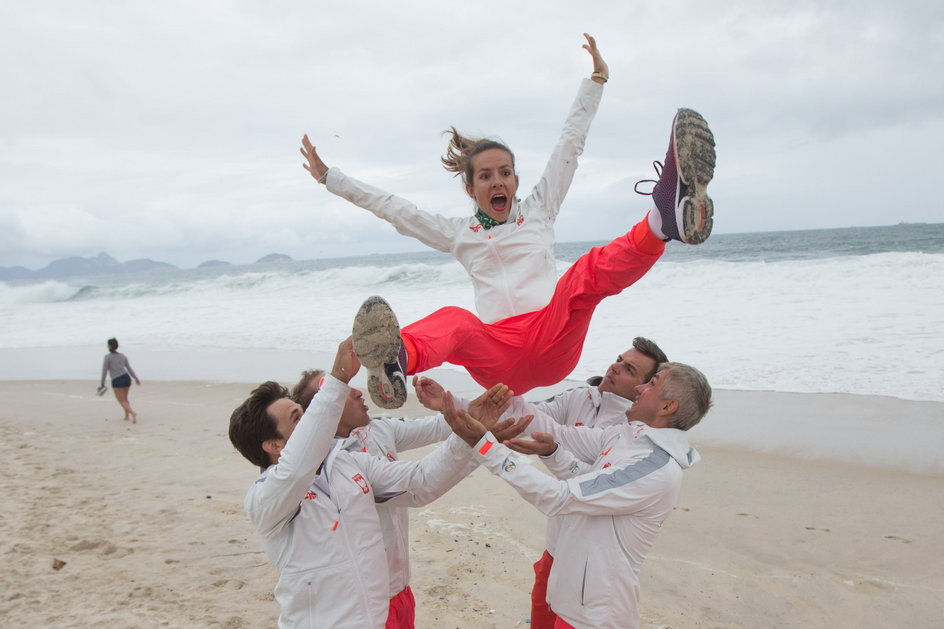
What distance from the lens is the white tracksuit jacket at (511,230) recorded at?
3.41m

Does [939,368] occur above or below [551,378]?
below

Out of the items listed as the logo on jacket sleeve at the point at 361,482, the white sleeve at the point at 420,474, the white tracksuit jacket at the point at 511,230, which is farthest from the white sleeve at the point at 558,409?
the logo on jacket sleeve at the point at 361,482

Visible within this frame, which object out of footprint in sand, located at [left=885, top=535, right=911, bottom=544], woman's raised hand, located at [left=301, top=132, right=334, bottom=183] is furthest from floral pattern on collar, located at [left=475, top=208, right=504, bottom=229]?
footprint in sand, located at [left=885, top=535, right=911, bottom=544]

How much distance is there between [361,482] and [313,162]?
1807mm

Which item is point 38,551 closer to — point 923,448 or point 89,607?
point 89,607

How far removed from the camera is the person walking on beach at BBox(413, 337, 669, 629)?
3.06 meters

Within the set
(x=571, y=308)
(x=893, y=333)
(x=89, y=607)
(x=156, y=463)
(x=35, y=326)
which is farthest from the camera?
(x=35, y=326)

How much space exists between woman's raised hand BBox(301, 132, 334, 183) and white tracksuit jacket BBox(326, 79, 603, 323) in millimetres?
46

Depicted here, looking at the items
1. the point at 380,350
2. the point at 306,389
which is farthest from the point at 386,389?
the point at 306,389

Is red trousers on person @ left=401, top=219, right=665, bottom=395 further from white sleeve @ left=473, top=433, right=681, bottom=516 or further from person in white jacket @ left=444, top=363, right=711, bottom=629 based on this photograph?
white sleeve @ left=473, top=433, right=681, bottom=516

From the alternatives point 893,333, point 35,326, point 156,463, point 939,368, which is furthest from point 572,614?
point 35,326

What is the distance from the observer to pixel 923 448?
5.96 metres

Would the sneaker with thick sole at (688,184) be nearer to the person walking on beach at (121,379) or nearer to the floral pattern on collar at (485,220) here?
the floral pattern on collar at (485,220)

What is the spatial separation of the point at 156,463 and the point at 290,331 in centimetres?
Result: 890
